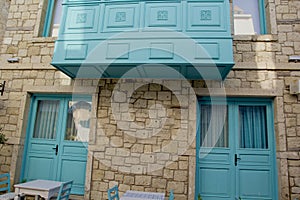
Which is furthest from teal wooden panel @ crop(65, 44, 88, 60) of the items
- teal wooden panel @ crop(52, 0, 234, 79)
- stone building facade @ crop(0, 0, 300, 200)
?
stone building facade @ crop(0, 0, 300, 200)

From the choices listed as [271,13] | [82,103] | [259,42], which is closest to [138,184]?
[82,103]

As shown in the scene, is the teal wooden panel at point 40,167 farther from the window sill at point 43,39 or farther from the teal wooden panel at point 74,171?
the window sill at point 43,39

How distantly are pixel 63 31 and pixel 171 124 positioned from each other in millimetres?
2692

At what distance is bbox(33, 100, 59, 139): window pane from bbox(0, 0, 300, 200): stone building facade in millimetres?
255

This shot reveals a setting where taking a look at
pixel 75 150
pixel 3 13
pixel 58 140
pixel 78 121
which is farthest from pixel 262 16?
pixel 3 13

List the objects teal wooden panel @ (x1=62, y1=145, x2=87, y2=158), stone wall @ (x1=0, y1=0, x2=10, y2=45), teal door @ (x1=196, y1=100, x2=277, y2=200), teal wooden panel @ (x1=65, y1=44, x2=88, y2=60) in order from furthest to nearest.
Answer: stone wall @ (x1=0, y1=0, x2=10, y2=45) → teal wooden panel @ (x1=62, y1=145, x2=87, y2=158) → teal door @ (x1=196, y1=100, x2=277, y2=200) → teal wooden panel @ (x1=65, y1=44, x2=88, y2=60)

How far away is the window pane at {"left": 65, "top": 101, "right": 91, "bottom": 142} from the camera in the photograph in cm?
465

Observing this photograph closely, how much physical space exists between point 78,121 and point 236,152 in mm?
3259

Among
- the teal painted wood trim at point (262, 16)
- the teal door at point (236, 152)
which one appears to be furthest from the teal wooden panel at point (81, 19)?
the teal painted wood trim at point (262, 16)

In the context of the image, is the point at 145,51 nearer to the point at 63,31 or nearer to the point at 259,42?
the point at 63,31

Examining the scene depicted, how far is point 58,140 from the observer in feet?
15.2

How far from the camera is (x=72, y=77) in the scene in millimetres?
4629

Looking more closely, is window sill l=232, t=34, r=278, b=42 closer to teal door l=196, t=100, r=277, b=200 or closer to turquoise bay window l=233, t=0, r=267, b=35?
turquoise bay window l=233, t=0, r=267, b=35

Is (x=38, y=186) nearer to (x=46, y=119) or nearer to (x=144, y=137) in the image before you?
(x=46, y=119)
